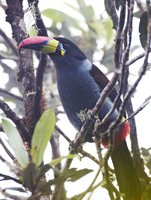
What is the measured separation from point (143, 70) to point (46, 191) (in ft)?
1.37

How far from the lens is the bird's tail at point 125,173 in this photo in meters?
1.75

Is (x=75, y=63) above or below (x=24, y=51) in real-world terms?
above

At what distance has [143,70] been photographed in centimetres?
132

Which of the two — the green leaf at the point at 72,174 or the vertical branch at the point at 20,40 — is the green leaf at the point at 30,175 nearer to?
the green leaf at the point at 72,174

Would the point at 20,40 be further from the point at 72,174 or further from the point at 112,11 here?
the point at 72,174

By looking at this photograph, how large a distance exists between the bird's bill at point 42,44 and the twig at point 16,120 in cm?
37

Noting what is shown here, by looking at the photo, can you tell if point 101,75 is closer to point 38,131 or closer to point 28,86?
point 28,86

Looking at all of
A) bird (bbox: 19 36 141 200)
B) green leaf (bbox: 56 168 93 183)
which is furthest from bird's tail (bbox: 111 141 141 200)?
green leaf (bbox: 56 168 93 183)

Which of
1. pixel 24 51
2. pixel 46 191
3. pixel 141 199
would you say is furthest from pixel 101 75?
pixel 46 191

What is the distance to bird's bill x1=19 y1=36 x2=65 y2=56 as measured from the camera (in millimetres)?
2003

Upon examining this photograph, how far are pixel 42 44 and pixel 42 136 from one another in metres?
0.82

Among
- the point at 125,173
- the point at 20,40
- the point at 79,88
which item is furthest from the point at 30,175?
the point at 79,88

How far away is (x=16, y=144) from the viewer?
4.85 feet

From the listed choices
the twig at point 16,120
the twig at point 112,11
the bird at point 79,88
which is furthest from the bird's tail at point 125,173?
the twig at point 112,11
